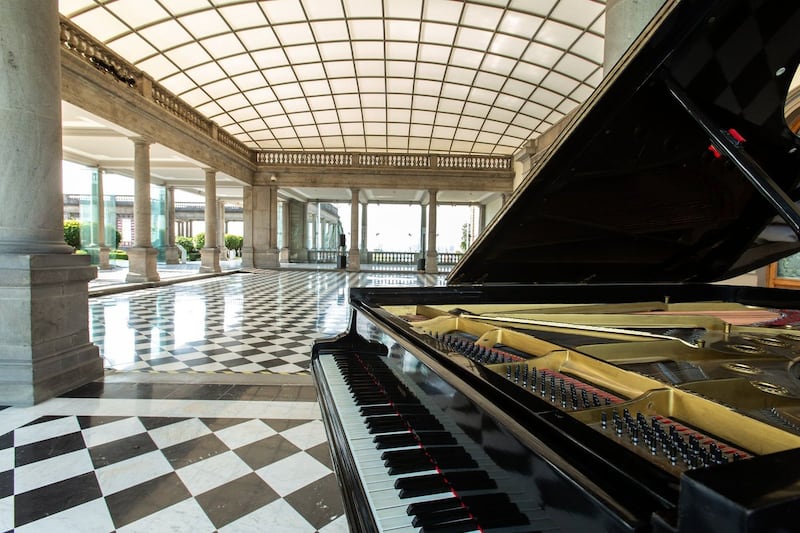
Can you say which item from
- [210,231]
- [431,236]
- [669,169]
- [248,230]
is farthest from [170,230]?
[669,169]

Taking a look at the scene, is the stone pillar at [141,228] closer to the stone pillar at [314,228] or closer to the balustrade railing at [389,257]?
the balustrade railing at [389,257]

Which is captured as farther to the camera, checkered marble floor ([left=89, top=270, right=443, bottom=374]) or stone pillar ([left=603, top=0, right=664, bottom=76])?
checkered marble floor ([left=89, top=270, right=443, bottom=374])

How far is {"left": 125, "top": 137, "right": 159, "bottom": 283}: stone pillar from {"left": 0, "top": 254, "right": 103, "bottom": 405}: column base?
872 centimetres

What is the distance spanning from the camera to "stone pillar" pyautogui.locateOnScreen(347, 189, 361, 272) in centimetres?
1836

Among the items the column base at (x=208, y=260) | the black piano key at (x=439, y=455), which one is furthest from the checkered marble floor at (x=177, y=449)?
the column base at (x=208, y=260)

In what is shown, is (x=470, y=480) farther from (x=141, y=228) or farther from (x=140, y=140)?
(x=140, y=140)

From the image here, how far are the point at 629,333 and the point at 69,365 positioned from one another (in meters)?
4.23

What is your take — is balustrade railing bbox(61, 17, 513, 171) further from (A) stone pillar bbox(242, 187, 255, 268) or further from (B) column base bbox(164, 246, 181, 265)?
(B) column base bbox(164, 246, 181, 265)

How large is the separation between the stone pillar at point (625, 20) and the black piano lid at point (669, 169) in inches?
84.1

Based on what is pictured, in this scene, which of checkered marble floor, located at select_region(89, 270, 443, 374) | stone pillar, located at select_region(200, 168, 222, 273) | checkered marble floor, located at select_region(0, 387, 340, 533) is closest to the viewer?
checkered marble floor, located at select_region(0, 387, 340, 533)

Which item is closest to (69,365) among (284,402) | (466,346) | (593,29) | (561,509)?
(284,402)

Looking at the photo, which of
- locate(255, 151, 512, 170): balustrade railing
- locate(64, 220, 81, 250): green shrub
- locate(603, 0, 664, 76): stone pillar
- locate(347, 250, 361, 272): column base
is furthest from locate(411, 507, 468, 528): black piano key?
locate(64, 220, 81, 250): green shrub

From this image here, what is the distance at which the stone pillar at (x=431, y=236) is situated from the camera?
18.5m

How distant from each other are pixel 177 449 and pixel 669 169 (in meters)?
3.36
